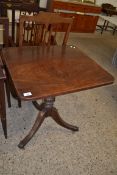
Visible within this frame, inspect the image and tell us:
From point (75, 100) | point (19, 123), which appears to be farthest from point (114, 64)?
point (19, 123)

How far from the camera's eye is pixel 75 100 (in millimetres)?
2125

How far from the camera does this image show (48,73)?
48.0 inches

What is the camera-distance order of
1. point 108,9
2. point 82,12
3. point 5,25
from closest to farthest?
point 5,25 < point 82,12 < point 108,9

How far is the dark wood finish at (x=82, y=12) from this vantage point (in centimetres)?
406

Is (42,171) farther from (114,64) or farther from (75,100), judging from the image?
(114,64)

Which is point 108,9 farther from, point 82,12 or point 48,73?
point 48,73

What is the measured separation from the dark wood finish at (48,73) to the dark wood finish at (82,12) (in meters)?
2.78

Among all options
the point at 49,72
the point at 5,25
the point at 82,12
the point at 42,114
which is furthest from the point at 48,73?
the point at 82,12

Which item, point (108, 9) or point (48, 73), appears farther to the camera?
point (108, 9)

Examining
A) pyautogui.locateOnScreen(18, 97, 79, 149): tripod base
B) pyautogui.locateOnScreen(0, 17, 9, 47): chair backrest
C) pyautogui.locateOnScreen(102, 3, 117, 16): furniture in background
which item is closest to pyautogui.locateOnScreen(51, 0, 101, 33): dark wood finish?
pyautogui.locateOnScreen(102, 3, 117, 16): furniture in background

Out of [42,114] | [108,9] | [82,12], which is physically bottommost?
[42,114]

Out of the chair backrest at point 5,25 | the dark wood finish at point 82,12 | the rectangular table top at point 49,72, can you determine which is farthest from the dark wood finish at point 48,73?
the dark wood finish at point 82,12

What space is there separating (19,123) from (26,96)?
2.65ft

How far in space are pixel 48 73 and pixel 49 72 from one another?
16 millimetres
